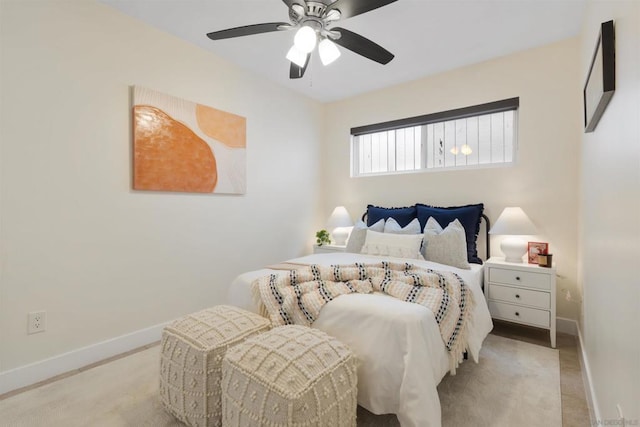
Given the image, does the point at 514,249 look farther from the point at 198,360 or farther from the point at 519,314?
the point at 198,360

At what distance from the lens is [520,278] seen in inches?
99.1

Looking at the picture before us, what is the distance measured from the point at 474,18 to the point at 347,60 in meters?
1.14

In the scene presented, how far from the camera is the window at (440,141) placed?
313 centimetres

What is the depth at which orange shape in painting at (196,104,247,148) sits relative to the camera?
2863 mm

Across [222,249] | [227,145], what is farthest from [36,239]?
[227,145]

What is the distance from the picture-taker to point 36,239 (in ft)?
6.55

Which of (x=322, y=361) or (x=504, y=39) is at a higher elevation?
(x=504, y=39)

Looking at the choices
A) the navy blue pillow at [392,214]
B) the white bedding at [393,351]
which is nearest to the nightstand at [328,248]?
the navy blue pillow at [392,214]

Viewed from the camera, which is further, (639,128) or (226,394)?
(226,394)

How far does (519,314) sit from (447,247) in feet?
2.55

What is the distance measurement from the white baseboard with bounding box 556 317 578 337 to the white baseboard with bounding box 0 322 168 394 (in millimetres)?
3474

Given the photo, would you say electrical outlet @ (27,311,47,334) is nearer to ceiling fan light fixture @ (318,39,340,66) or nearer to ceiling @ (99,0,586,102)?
ceiling @ (99,0,586,102)

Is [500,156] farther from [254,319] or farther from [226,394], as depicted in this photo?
[226,394]

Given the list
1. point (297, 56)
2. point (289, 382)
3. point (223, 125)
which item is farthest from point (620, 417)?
point (223, 125)
